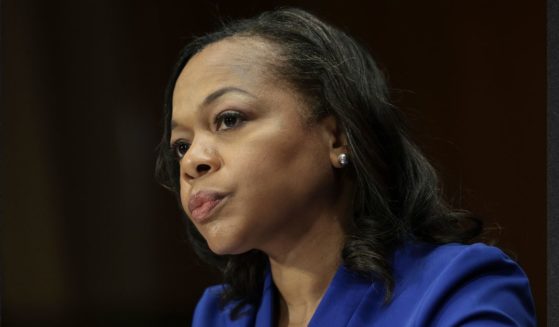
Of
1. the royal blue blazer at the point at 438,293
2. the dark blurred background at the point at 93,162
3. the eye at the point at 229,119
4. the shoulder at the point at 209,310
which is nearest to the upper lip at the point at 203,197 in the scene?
the eye at the point at 229,119

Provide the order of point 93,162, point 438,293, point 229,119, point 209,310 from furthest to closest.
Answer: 1. point 93,162
2. point 209,310
3. point 229,119
4. point 438,293

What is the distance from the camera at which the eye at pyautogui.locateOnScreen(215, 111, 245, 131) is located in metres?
1.29

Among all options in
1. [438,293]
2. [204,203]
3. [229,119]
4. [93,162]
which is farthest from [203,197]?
[93,162]

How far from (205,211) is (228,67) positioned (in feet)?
0.76

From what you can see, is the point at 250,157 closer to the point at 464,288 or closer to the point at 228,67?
the point at 228,67

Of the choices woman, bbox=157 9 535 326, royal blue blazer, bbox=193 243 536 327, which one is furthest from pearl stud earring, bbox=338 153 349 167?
royal blue blazer, bbox=193 243 536 327

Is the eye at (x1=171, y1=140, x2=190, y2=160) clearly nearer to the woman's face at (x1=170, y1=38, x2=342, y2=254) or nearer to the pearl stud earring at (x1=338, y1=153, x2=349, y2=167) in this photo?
the woman's face at (x1=170, y1=38, x2=342, y2=254)

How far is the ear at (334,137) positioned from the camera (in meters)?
1.34

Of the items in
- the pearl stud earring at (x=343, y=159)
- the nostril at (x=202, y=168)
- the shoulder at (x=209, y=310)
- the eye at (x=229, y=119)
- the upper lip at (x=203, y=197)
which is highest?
the eye at (x=229, y=119)

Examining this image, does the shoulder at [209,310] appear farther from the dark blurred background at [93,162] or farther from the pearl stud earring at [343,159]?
the dark blurred background at [93,162]

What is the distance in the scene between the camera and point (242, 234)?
1291 millimetres

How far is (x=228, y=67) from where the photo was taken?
134 cm

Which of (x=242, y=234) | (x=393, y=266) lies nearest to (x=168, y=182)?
(x=242, y=234)

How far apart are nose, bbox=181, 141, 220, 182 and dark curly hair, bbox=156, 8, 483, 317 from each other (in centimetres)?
17
